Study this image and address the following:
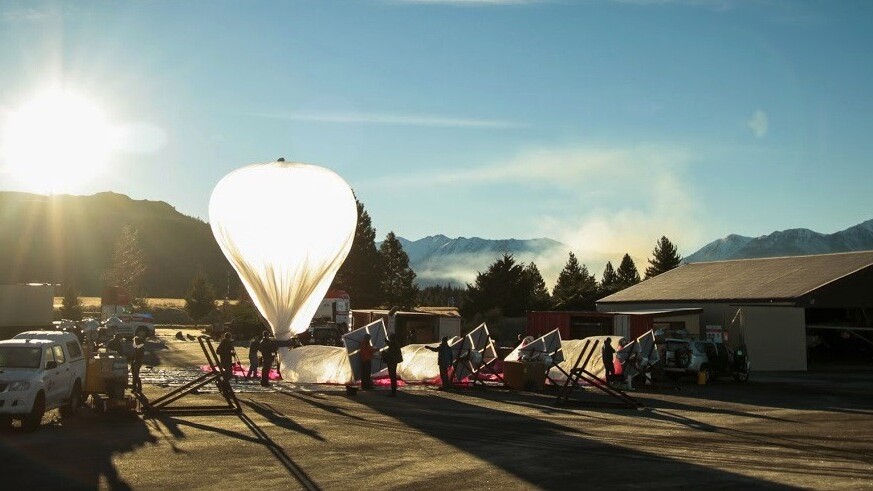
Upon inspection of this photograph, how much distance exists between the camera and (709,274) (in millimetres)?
61312

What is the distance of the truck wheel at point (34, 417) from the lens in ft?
58.1

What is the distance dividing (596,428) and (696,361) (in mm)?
17543

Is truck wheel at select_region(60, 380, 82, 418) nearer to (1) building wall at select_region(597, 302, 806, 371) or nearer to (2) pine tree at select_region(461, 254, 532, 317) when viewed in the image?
(1) building wall at select_region(597, 302, 806, 371)

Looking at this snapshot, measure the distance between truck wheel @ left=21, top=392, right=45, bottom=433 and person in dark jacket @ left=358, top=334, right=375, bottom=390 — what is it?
Result: 41.0ft

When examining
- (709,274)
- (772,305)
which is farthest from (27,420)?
(709,274)

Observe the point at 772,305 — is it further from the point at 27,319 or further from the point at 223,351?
the point at 27,319

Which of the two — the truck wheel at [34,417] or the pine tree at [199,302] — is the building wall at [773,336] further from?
the pine tree at [199,302]

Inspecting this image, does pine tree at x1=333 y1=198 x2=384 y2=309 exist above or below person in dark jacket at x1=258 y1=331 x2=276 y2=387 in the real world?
above

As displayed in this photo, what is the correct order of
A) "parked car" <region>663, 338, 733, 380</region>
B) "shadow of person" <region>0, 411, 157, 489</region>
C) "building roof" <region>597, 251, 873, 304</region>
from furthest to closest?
1. "building roof" <region>597, 251, 873, 304</region>
2. "parked car" <region>663, 338, 733, 380</region>
3. "shadow of person" <region>0, 411, 157, 489</region>

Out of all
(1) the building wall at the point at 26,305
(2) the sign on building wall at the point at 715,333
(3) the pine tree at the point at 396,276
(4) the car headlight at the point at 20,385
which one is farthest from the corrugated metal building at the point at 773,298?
(3) the pine tree at the point at 396,276

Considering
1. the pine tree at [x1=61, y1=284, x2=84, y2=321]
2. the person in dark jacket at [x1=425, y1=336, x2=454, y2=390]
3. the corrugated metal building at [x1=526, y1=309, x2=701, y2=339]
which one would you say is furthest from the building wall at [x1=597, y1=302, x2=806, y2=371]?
the pine tree at [x1=61, y1=284, x2=84, y2=321]

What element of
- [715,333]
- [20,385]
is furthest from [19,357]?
[715,333]

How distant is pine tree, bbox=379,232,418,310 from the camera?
105375mm

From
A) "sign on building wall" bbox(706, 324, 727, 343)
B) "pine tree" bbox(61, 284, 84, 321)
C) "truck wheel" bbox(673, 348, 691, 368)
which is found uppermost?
"pine tree" bbox(61, 284, 84, 321)
